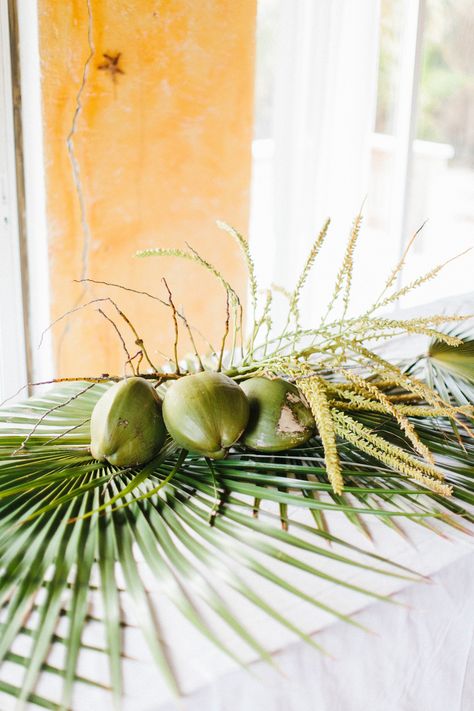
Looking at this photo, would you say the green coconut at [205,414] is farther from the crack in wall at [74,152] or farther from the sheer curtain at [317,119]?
the sheer curtain at [317,119]

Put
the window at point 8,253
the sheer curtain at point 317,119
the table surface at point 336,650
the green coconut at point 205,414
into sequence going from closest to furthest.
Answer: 1. the table surface at point 336,650
2. the green coconut at point 205,414
3. the window at point 8,253
4. the sheer curtain at point 317,119

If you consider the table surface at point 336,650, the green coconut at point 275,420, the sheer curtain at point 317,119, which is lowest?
the table surface at point 336,650

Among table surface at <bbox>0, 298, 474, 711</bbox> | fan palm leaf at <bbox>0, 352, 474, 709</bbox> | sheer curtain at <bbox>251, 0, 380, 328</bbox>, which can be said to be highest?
sheer curtain at <bbox>251, 0, 380, 328</bbox>

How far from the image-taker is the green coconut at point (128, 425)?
2.50ft

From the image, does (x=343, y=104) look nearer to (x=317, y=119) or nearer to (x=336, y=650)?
(x=317, y=119)

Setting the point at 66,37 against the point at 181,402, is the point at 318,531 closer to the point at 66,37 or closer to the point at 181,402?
the point at 181,402

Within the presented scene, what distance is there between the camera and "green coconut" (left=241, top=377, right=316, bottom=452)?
81cm

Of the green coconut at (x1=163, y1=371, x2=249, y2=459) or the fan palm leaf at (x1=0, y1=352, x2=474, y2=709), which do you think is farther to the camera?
the green coconut at (x1=163, y1=371, x2=249, y2=459)

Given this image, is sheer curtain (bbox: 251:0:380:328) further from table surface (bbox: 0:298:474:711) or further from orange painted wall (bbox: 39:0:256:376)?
table surface (bbox: 0:298:474:711)

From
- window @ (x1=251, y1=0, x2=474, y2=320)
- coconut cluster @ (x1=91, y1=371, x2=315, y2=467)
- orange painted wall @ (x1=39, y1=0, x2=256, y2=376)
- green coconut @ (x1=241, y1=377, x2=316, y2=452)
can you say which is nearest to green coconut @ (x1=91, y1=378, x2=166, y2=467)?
coconut cluster @ (x1=91, y1=371, x2=315, y2=467)

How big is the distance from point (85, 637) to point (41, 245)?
73.2 inches

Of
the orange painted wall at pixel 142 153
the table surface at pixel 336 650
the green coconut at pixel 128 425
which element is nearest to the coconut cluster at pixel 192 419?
the green coconut at pixel 128 425

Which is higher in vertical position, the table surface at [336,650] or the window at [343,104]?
the window at [343,104]

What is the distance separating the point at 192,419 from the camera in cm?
75
